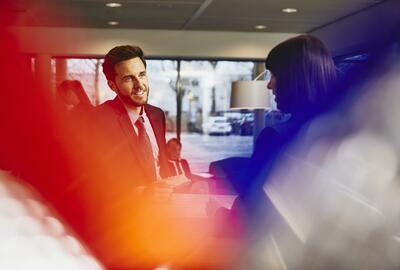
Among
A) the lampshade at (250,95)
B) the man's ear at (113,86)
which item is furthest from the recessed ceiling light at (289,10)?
the man's ear at (113,86)

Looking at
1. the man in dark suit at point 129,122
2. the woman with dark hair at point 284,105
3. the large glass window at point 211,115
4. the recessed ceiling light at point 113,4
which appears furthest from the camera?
the large glass window at point 211,115

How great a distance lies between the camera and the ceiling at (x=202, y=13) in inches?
122

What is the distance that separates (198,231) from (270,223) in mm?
123

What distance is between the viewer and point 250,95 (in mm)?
2766

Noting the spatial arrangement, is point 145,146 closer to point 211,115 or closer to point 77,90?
point 77,90

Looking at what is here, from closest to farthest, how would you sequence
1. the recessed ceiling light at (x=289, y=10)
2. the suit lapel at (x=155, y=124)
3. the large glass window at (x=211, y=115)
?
the suit lapel at (x=155, y=124), the recessed ceiling light at (x=289, y=10), the large glass window at (x=211, y=115)

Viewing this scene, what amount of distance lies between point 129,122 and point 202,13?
2.83 meters

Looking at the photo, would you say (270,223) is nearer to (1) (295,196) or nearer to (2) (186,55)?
(1) (295,196)

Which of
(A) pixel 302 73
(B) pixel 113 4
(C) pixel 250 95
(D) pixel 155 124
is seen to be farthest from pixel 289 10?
(A) pixel 302 73

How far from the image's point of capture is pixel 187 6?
3240 millimetres

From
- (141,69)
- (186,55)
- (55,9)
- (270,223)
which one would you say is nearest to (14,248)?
(270,223)

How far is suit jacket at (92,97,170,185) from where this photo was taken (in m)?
0.70

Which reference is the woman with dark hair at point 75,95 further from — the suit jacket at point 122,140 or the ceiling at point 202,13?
the ceiling at point 202,13

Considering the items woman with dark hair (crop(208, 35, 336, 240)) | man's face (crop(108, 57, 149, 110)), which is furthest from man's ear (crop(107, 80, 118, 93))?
woman with dark hair (crop(208, 35, 336, 240))
